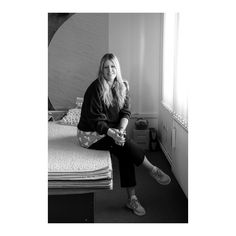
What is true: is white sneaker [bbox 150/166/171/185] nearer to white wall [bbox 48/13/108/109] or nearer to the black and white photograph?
the black and white photograph

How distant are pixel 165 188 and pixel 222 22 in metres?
1.48

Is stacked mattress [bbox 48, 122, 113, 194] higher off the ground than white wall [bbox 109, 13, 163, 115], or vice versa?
white wall [bbox 109, 13, 163, 115]

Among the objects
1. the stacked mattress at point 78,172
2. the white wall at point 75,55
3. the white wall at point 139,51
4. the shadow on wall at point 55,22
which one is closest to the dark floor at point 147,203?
the stacked mattress at point 78,172

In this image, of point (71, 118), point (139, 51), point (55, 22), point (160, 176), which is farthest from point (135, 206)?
point (55, 22)

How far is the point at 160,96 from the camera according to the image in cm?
365

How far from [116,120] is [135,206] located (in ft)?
1.77

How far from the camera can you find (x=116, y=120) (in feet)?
7.67

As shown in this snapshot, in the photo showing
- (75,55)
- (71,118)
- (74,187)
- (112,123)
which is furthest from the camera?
(75,55)

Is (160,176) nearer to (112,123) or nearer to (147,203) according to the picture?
(147,203)

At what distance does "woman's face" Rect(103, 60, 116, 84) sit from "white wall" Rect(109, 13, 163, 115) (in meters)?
1.12

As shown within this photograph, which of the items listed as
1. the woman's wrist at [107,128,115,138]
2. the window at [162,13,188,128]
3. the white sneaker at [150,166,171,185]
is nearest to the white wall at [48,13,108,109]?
the window at [162,13,188,128]

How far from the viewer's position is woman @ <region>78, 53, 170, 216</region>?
221 centimetres
